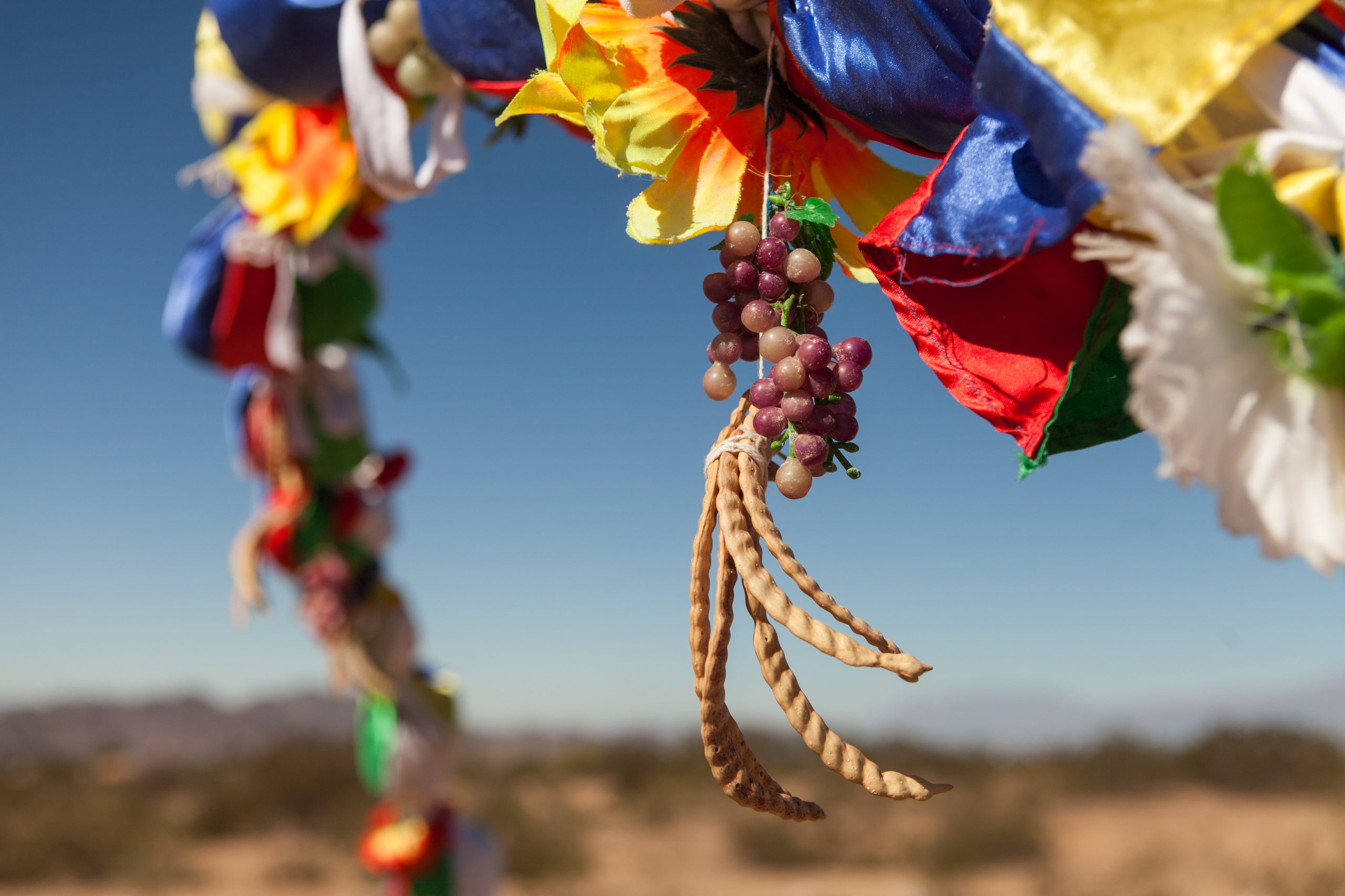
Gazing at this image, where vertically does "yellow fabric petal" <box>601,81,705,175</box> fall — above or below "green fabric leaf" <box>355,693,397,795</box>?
above

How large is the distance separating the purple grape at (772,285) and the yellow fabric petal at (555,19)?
275mm

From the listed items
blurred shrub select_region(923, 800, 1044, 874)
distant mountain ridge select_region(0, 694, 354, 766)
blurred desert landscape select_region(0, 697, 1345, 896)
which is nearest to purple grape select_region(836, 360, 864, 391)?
blurred desert landscape select_region(0, 697, 1345, 896)

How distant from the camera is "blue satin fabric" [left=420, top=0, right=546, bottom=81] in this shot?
1.12m

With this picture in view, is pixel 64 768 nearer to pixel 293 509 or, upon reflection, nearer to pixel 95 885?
pixel 95 885

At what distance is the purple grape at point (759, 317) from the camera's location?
0.79 meters

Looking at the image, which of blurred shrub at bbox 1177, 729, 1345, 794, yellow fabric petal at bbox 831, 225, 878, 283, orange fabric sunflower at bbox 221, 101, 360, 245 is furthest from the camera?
blurred shrub at bbox 1177, 729, 1345, 794

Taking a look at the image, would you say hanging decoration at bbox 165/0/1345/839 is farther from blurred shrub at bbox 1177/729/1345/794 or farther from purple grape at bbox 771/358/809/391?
blurred shrub at bbox 1177/729/1345/794

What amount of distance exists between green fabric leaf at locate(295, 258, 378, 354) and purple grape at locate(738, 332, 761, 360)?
172 cm

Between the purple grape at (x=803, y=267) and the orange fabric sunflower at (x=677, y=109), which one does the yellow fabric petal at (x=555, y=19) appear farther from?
the purple grape at (x=803, y=267)

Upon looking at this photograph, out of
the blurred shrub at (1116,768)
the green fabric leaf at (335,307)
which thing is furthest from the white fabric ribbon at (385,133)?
the blurred shrub at (1116,768)

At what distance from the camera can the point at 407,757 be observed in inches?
91.9

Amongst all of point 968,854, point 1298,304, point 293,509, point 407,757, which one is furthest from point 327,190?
point 968,854

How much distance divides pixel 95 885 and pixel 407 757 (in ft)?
19.7

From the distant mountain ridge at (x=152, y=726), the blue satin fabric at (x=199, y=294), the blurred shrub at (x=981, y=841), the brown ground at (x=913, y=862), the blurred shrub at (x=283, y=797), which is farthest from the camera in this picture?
the distant mountain ridge at (x=152, y=726)
